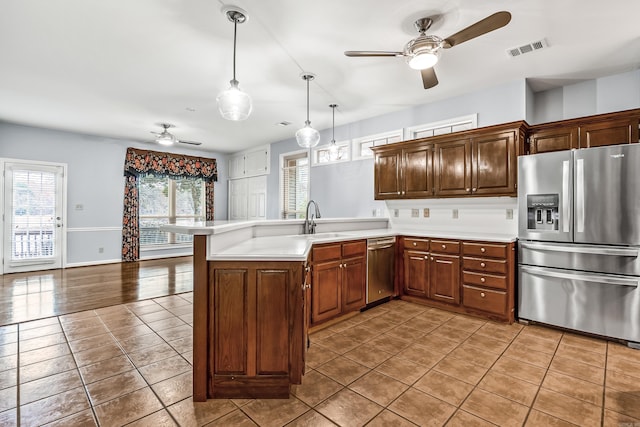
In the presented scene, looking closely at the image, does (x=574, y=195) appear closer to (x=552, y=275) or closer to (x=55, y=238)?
(x=552, y=275)

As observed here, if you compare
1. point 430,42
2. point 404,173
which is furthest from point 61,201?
point 430,42

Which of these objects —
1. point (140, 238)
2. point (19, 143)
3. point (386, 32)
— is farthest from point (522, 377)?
point (19, 143)

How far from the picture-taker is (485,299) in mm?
3416

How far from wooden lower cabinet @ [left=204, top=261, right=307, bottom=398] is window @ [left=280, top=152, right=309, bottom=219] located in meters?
4.54

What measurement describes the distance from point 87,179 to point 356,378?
6.89 metres

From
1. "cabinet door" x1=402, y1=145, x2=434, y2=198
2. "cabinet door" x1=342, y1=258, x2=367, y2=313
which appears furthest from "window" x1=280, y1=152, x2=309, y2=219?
"cabinet door" x1=342, y1=258, x2=367, y2=313

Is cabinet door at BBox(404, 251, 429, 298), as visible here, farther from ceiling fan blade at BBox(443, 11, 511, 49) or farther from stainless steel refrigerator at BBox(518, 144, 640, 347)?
ceiling fan blade at BBox(443, 11, 511, 49)

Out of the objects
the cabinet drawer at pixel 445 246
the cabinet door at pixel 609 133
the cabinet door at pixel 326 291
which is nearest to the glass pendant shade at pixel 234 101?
the cabinet door at pixel 326 291

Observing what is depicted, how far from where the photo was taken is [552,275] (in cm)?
313

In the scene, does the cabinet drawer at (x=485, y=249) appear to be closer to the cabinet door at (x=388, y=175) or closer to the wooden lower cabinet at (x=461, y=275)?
the wooden lower cabinet at (x=461, y=275)

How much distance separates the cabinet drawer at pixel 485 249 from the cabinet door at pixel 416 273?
1.64ft

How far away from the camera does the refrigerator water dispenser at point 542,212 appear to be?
3170 mm

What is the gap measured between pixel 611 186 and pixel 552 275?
38.1 inches

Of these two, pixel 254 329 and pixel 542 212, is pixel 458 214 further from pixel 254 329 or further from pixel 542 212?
pixel 254 329
